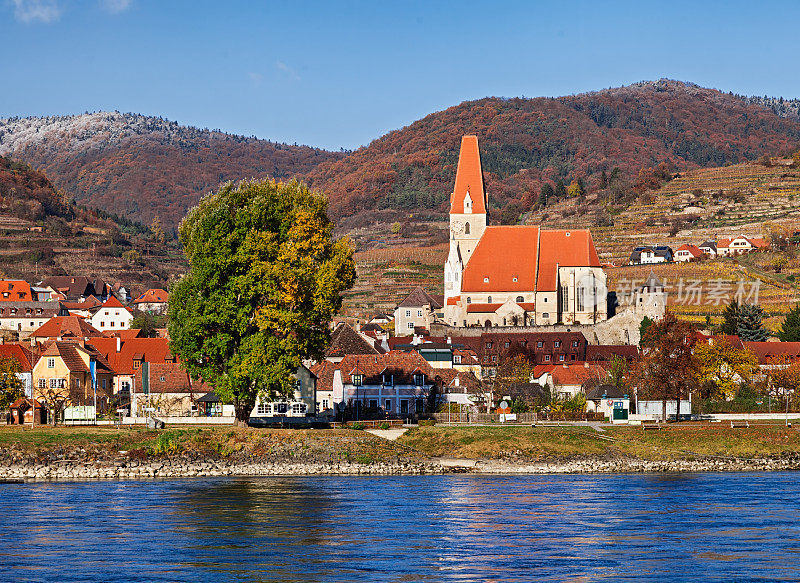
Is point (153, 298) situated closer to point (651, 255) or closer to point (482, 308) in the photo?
point (651, 255)

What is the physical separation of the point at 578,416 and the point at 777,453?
15.8 metres

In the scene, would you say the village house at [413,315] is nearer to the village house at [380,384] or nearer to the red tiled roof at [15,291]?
the village house at [380,384]

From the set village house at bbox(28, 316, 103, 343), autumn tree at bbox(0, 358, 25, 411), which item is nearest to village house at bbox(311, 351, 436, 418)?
autumn tree at bbox(0, 358, 25, 411)

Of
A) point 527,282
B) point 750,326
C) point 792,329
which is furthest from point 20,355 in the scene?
point 792,329

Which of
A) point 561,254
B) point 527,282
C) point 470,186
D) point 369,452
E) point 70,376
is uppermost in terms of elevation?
point 470,186

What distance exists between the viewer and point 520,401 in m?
80.9

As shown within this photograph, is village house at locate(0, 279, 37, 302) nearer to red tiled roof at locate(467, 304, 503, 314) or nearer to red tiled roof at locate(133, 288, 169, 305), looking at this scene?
red tiled roof at locate(133, 288, 169, 305)

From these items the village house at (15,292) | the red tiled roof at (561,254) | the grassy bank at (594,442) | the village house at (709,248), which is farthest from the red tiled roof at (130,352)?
the village house at (709,248)

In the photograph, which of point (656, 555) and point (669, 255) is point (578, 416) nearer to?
point (656, 555)

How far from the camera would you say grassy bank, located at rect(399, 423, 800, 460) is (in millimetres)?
59188

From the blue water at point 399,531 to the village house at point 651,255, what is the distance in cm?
11318

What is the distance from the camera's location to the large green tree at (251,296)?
58.2 meters

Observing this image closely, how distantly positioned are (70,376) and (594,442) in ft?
114

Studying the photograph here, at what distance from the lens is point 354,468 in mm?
55875
